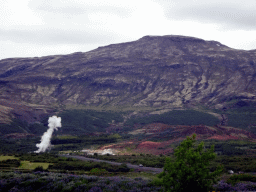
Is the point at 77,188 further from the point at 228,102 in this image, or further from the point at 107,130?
the point at 228,102

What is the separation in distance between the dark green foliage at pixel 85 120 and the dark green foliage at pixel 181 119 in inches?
597

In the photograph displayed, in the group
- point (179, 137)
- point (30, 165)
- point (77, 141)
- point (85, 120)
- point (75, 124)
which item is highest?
point (30, 165)

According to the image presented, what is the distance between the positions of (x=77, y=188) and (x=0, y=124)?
123693 mm

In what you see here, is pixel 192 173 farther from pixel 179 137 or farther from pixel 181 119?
pixel 181 119

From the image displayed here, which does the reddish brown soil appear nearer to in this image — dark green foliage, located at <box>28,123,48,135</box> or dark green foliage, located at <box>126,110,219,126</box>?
dark green foliage, located at <box>126,110,219,126</box>

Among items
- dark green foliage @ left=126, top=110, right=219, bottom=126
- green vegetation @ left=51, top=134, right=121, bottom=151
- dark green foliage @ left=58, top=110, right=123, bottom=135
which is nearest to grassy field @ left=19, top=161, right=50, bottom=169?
green vegetation @ left=51, top=134, right=121, bottom=151

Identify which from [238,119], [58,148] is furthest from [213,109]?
[58,148]

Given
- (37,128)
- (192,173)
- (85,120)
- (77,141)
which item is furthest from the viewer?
(85,120)

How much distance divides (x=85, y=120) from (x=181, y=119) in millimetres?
58084

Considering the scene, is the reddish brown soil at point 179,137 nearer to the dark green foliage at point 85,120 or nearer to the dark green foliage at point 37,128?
the dark green foliage at point 85,120

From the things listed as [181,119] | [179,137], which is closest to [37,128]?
[181,119]

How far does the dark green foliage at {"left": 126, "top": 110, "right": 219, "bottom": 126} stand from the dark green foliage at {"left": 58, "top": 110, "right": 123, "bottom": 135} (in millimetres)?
15156

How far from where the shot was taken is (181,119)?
6216 inches

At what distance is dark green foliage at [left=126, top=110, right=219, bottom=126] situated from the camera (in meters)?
150
